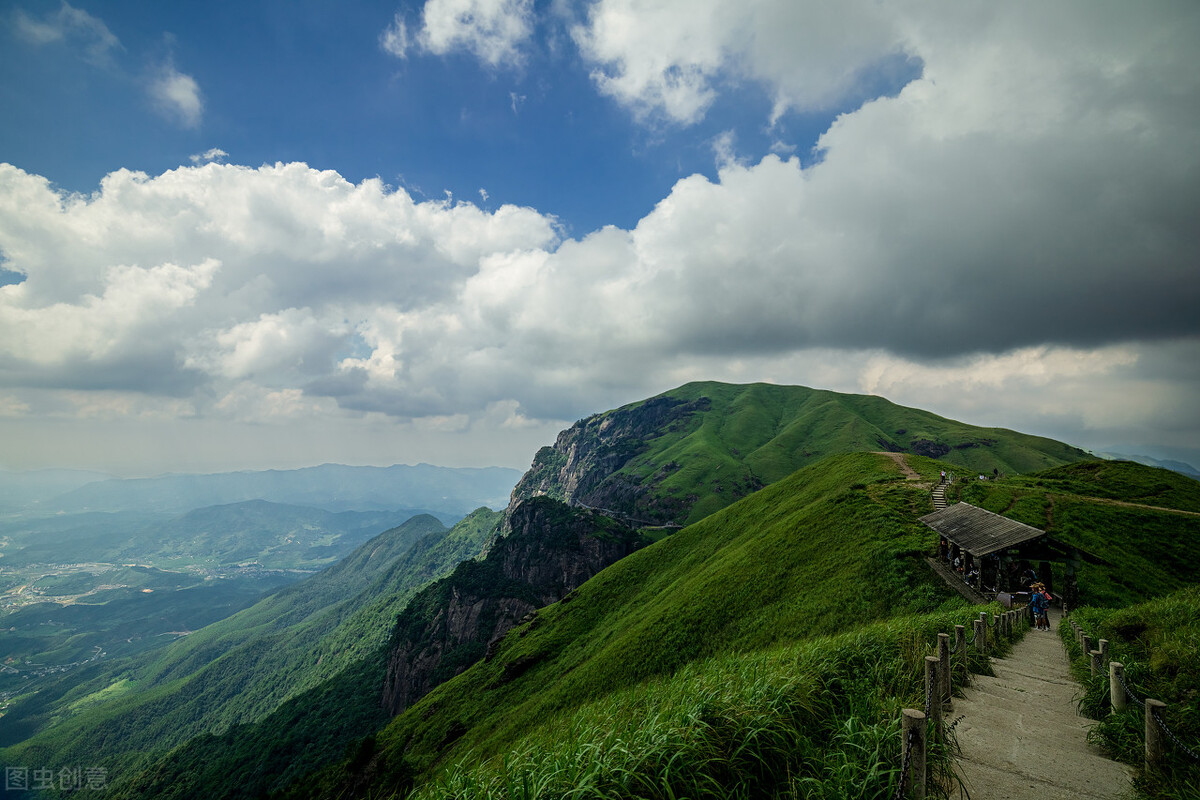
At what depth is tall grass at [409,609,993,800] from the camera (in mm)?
6746

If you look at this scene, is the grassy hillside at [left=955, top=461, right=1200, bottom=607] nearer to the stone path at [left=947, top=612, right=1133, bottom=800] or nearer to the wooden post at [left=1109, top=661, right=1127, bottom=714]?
the stone path at [left=947, top=612, right=1133, bottom=800]

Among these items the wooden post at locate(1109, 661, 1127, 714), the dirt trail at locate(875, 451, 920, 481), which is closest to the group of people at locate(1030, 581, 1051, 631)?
the wooden post at locate(1109, 661, 1127, 714)

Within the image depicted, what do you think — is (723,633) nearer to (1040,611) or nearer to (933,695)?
(1040,611)

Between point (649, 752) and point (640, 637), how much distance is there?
43.5m

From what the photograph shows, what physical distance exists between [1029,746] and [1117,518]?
4366 centimetres

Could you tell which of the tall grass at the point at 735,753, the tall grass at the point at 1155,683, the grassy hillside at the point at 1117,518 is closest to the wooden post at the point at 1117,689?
the tall grass at the point at 1155,683

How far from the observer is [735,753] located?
7.29 metres

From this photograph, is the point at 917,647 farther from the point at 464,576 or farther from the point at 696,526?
the point at 464,576

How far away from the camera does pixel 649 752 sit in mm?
6902

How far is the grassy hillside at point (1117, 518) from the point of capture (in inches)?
1157

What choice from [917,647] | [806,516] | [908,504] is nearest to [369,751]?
[806,516]

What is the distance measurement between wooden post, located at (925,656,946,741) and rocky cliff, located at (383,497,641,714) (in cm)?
13125

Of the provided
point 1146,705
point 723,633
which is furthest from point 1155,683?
point 723,633

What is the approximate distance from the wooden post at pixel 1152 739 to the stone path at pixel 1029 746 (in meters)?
0.62
